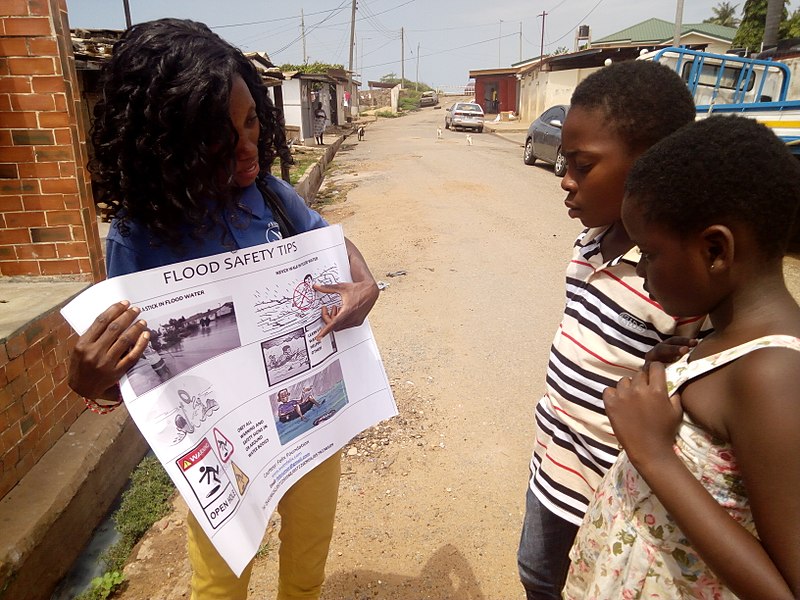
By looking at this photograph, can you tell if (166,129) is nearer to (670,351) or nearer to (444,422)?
(670,351)

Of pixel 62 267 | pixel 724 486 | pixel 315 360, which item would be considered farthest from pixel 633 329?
pixel 62 267

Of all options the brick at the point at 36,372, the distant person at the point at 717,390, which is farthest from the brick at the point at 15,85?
the distant person at the point at 717,390

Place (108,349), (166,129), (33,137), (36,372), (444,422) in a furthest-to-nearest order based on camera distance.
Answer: (444,422) < (33,137) < (36,372) < (166,129) < (108,349)

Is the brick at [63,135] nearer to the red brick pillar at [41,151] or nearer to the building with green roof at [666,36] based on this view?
the red brick pillar at [41,151]

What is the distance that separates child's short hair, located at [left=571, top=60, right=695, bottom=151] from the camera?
3.96 ft

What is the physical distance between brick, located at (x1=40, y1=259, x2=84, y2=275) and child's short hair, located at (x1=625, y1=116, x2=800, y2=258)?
2.61 m

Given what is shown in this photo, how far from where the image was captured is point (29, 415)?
7.45 feet

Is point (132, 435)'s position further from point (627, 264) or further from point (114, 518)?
point (627, 264)

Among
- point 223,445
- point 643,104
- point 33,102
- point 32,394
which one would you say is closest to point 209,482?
point 223,445

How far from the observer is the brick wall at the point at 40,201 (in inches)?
89.7

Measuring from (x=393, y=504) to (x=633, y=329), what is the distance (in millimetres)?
1773

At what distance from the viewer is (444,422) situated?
3.27 m

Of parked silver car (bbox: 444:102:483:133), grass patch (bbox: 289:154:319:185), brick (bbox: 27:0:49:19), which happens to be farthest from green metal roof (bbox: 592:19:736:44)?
brick (bbox: 27:0:49:19)

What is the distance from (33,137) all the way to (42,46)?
389 mm
